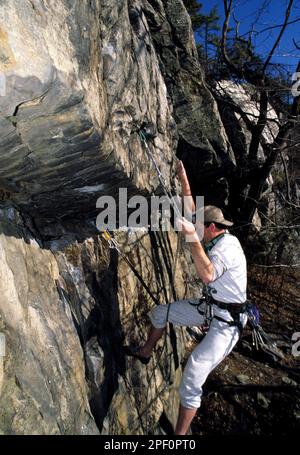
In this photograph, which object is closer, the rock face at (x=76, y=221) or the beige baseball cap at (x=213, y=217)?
the rock face at (x=76, y=221)

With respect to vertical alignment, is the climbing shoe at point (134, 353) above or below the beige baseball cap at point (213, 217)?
below

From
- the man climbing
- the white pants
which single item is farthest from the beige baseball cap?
the white pants

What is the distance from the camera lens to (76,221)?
3.81 metres

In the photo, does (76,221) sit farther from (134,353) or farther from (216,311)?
(216,311)

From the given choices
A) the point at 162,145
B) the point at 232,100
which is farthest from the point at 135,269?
the point at 232,100

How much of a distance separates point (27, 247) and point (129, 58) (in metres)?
2.26

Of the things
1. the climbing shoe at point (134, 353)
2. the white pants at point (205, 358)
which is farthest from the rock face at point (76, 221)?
the white pants at point (205, 358)

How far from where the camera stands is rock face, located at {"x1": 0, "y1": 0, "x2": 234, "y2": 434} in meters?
2.00

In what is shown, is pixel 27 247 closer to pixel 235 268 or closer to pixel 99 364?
pixel 99 364

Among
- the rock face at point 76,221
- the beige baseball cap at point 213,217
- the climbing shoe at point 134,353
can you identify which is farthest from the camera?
the climbing shoe at point 134,353

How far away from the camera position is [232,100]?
10.1m

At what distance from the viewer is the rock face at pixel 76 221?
78.9 inches

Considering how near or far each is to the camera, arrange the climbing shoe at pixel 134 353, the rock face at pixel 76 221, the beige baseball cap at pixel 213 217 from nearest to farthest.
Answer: the rock face at pixel 76 221 → the beige baseball cap at pixel 213 217 → the climbing shoe at pixel 134 353

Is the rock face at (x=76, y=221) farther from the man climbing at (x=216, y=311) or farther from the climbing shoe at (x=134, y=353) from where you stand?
the man climbing at (x=216, y=311)
